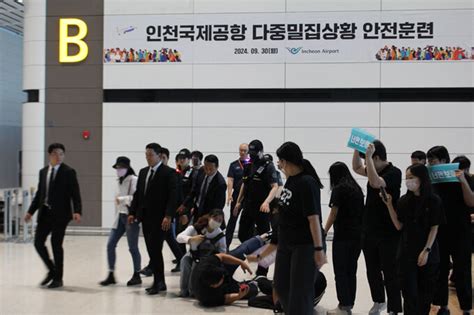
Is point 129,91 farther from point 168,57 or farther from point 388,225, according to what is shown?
point 388,225

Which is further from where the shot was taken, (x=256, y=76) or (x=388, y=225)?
(x=256, y=76)

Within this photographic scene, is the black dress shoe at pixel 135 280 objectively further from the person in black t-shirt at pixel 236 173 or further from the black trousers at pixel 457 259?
the black trousers at pixel 457 259

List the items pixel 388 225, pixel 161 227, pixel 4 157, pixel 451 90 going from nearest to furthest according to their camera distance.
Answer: pixel 388 225, pixel 161 227, pixel 451 90, pixel 4 157

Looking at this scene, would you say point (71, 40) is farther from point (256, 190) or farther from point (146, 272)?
point (256, 190)

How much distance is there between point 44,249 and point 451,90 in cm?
855

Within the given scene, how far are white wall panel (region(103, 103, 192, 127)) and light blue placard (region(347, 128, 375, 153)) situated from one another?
7657 mm

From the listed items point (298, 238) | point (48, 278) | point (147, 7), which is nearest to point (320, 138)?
point (147, 7)

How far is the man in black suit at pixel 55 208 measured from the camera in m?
7.36

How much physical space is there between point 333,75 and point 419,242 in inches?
302

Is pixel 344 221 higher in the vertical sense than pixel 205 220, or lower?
higher

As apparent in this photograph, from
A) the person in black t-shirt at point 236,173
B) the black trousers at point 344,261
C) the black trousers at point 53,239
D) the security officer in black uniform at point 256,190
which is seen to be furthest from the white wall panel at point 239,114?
the black trousers at point 344,261

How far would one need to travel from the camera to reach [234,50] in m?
12.4

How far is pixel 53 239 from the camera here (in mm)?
7379

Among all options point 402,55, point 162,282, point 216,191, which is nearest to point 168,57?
point 402,55
